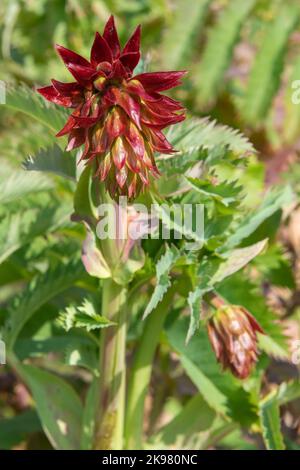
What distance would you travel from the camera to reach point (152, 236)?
2.51 feet

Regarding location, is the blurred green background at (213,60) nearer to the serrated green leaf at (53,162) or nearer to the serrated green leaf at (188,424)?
the serrated green leaf at (188,424)

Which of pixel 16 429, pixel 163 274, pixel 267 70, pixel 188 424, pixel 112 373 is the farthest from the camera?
pixel 267 70

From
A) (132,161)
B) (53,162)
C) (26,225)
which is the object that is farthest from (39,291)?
(132,161)

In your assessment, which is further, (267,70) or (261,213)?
(267,70)

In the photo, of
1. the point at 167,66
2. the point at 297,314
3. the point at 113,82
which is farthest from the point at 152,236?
the point at 167,66

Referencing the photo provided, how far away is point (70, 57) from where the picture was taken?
2.03 feet

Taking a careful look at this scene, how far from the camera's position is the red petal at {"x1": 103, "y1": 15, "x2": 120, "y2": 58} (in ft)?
2.04

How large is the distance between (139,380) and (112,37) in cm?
41

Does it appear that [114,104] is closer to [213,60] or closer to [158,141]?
[158,141]

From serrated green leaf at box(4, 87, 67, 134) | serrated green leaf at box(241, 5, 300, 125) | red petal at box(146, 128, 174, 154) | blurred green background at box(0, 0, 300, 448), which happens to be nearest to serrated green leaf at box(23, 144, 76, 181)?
serrated green leaf at box(4, 87, 67, 134)

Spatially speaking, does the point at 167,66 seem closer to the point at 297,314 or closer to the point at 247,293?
the point at 297,314

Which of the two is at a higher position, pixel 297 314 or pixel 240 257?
pixel 240 257
